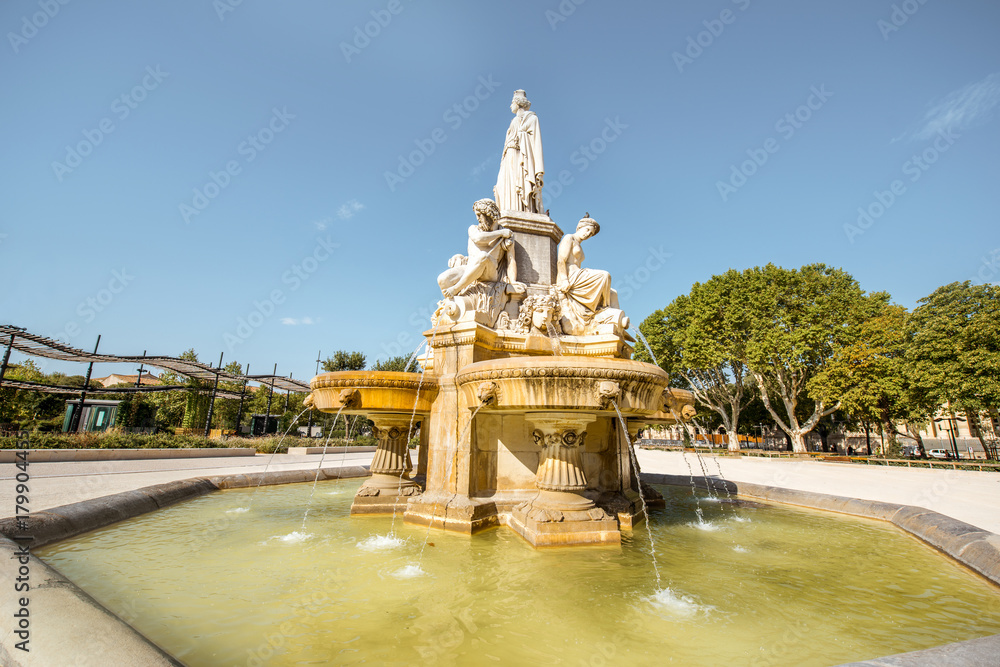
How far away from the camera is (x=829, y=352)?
29.1 m

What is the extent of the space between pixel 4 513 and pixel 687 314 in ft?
120

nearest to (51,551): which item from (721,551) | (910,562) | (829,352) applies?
(721,551)

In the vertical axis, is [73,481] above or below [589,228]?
below

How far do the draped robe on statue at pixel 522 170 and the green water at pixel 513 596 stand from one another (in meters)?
6.76

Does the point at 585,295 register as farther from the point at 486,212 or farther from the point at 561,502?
the point at 561,502

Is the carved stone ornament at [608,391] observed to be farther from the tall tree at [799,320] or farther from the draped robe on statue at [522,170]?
the tall tree at [799,320]

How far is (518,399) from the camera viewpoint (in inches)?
205

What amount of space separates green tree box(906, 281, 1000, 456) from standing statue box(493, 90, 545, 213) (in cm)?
2570

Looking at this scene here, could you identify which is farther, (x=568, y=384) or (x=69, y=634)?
(x=568, y=384)

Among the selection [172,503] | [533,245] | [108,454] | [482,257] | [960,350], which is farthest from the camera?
[960,350]

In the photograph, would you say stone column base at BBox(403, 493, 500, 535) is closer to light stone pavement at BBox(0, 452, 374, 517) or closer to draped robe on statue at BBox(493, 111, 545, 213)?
light stone pavement at BBox(0, 452, 374, 517)

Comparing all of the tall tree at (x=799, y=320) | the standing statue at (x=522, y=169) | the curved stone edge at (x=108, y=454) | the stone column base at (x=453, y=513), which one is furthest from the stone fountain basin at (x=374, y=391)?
the tall tree at (x=799, y=320)

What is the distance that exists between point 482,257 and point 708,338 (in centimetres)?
2823

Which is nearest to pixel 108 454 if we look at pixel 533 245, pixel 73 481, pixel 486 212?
pixel 73 481
